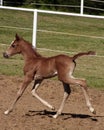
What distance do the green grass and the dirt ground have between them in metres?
0.97

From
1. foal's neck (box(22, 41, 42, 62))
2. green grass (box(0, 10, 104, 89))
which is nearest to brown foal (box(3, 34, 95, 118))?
foal's neck (box(22, 41, 42, 62))

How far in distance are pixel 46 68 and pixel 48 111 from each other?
1019 mm

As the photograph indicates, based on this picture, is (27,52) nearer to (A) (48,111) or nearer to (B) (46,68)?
(B) (46,68)

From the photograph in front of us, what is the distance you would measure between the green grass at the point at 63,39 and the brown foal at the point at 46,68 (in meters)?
3.24

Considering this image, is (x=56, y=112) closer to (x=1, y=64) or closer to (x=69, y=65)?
(x=69, y=65)

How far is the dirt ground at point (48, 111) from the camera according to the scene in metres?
8.81

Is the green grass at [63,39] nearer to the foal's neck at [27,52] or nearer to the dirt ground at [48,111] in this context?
the dirt ground at [48,111]

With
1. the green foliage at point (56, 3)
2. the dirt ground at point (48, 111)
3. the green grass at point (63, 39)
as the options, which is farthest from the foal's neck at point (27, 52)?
the green foliage at point (56, 3)

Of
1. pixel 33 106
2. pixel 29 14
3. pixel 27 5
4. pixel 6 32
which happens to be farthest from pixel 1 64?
pixel 27 5

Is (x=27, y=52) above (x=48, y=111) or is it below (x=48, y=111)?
above

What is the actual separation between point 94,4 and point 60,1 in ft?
5.53

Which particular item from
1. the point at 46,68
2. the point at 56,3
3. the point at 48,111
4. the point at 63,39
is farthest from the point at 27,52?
the point at 56,3

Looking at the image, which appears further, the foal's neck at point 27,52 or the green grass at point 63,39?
the green grass at point 63,39

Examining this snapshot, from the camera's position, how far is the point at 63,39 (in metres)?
20.9
